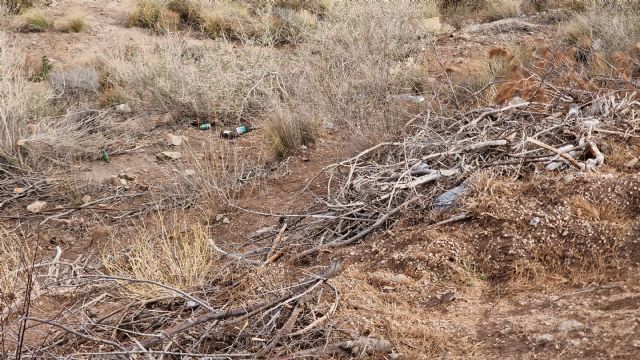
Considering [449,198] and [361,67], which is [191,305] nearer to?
[449,198]

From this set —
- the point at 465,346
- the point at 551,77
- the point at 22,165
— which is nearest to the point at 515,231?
the point at 465,346

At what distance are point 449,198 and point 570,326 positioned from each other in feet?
4.28

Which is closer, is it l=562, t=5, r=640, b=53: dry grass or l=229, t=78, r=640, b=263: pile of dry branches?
l=229, t=78, r=640, b=263: pile of dry branches

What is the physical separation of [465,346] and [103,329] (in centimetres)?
167

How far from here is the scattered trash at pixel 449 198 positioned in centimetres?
380

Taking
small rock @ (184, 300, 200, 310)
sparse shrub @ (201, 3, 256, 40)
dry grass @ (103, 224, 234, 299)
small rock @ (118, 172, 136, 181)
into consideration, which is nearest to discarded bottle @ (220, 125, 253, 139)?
small rock @ (118, 172, 136, 181)

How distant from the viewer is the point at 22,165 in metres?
6.33

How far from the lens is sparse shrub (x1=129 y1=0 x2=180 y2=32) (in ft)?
37.2

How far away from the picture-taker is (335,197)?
14.4 ft

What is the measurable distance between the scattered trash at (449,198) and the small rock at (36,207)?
3.60m

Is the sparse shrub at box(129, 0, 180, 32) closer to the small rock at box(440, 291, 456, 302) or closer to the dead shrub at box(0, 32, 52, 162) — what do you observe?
the dead shrub at box(0, 32, 52, 162)

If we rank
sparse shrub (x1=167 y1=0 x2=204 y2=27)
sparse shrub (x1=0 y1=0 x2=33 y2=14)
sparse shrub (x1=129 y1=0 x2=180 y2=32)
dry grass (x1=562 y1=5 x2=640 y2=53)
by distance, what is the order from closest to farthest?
dry grass (x1=562 y1=5 x2=640 y2=53) → sparse shrub (x1=129 y1=0 x2=180 y2=32) → sparse shrub (x1=167 y1=0 x2=204 y2=27) → sparse shrub (x1=0 y1=0 x2=33 y2=14)

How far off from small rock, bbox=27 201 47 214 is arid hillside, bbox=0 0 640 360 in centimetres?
1

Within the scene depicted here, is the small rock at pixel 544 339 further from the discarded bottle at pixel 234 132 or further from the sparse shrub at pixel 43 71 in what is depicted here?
the sparse shrub at pixel 43 71
